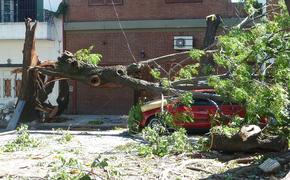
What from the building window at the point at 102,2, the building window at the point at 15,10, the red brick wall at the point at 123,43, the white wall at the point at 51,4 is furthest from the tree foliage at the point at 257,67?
the building window at the point at 15,10

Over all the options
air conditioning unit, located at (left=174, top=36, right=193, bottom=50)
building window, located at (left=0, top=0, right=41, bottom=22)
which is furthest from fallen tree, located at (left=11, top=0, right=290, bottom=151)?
building window, located at (left=0, top=0, right=41, bottom=22)

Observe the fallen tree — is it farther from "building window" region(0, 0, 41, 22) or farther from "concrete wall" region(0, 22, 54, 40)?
"building window" region(0, 0, 41, 22)

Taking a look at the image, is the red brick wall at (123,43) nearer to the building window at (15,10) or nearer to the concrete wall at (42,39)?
the concrete wall at (42,39)

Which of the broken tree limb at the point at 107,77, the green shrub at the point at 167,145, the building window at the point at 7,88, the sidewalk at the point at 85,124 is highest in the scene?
the broken tree limb at the point at 107,77

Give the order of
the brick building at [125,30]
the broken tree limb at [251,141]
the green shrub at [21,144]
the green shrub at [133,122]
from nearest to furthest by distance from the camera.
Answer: the broken tree limb at [251,141] → the green shrub at [21,144] → the green shrub at [133,122] → the brick building at [125,30]

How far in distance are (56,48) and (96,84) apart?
15.8 meters

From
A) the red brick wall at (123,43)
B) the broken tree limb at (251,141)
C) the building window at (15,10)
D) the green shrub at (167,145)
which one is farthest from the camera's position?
the building window at (15,10)

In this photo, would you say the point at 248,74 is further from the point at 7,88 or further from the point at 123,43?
the point at 7,88

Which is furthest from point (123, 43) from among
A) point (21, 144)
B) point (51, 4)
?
point (21, 144)

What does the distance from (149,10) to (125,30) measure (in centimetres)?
149

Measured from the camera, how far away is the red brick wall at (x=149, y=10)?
84.7ft

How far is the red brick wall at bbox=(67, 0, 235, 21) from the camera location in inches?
1016

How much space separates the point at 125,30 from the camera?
26750 millimetres

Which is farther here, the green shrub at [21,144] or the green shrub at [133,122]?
the green shrub at [133,122]
